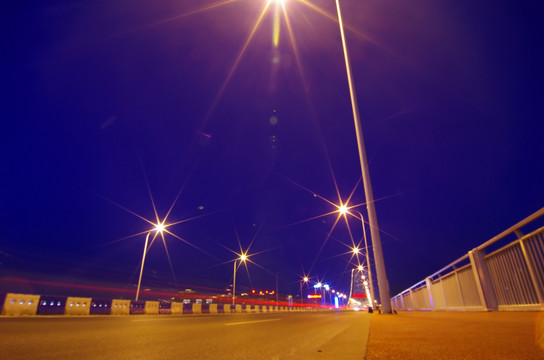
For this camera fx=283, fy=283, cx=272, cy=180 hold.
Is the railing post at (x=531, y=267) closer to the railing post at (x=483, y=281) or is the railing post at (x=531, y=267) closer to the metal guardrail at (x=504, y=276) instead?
the metal guardrail at (x=504, y=276)

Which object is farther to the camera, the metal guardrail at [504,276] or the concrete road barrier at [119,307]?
the concrete road barrier at [119,307]

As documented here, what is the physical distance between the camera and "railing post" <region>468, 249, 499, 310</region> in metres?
7.50

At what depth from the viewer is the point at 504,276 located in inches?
269

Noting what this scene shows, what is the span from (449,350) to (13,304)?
1477 cm

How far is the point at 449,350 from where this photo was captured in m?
2.21

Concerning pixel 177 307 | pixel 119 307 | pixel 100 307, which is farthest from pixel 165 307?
pixel 100 307

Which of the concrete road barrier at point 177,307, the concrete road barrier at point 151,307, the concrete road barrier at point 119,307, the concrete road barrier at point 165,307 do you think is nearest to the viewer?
the concrete road barrier at point 119,307

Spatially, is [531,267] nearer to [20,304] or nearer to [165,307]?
[20,304]

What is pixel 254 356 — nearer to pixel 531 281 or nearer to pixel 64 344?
pixel 64 344

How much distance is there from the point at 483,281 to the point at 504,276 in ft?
3.42

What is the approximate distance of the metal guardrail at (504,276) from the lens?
17.7 ft

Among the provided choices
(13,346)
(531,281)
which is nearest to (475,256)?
(531,281)

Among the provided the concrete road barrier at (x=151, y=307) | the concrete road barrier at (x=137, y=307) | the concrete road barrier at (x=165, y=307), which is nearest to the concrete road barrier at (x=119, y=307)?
the concrete road barrier at (x=137, y=307)

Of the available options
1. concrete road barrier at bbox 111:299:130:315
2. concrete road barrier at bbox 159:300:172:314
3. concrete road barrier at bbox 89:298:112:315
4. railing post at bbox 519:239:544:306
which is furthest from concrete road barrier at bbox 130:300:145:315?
railing post at bbox 519:239:544:306
